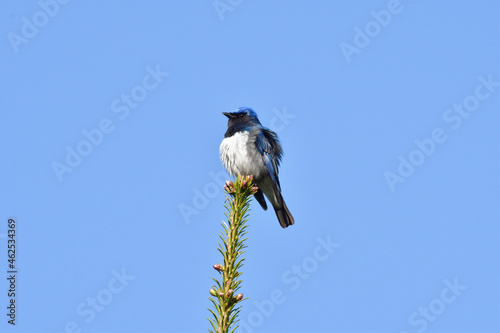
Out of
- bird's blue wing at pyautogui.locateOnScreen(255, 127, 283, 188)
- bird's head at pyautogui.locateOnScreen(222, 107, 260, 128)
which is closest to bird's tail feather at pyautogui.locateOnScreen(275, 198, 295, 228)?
bird's blue wing at pyautogui.locateOnScreen(255, 127, 283, 188)

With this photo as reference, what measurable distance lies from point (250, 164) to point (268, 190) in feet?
2.10

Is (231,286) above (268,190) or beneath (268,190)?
beneath

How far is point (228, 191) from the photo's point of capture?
182 inches

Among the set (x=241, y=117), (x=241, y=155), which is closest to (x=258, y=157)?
(x=241, y=155)

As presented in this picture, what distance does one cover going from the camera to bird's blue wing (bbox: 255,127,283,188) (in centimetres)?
810

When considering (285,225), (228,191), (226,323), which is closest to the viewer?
(226,323)

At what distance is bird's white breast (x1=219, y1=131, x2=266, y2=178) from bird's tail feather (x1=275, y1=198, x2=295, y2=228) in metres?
0.67

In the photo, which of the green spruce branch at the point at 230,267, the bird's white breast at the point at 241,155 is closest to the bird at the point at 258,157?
the bird's white breast at the point at 241,155

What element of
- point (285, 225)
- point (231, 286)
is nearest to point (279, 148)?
point (285, 225)

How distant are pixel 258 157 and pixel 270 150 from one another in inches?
12.8

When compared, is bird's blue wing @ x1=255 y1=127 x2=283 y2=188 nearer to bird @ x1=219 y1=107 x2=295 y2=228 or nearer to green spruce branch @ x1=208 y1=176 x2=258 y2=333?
bird @ x1=219 y1=107 x2=295 y2=228

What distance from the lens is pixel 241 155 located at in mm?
7863

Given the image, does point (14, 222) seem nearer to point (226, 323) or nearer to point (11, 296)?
point (11, 296)

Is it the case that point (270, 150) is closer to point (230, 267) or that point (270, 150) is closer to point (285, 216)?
point (285, 216)
